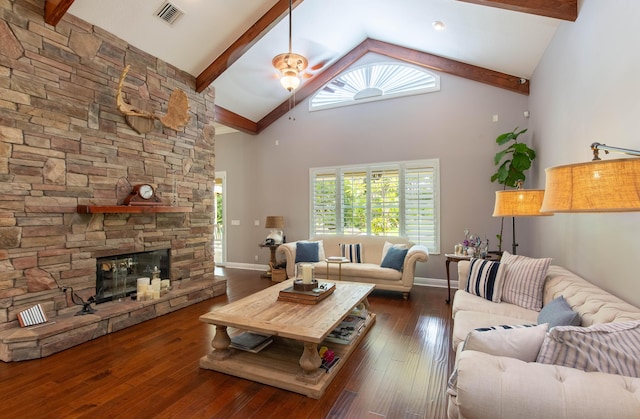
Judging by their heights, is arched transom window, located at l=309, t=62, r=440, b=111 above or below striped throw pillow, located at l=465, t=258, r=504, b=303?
above

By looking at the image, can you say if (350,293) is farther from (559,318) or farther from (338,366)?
(559,318)

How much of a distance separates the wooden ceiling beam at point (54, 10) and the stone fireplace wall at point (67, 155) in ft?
0.20

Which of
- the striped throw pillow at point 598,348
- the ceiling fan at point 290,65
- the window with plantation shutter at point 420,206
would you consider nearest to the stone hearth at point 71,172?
the ceiling fan at point 290,65

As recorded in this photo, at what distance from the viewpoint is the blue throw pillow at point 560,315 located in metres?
1.78

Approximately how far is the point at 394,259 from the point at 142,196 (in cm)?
359

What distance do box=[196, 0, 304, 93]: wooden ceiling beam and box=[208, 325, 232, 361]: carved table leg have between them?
371 centimetres

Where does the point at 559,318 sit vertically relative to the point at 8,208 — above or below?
below

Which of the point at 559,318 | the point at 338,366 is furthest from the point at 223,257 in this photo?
the point at 559,318

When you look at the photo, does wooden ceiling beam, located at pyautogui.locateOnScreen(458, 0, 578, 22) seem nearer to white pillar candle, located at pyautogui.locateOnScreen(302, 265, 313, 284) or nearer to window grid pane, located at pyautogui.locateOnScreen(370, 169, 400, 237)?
window grid pane, located at pyautogui.locateOnScreen(370, 169, 400, 237)

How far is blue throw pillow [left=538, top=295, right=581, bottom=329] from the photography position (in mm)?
1784

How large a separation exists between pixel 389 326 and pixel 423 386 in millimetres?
1188

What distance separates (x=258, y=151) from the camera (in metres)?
6.79

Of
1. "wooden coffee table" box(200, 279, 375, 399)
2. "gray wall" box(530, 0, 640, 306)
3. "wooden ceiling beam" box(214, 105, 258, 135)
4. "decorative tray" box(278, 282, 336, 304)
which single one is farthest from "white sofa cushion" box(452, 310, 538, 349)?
"wooden ceiling beam" box(214, 105, 258, 135)

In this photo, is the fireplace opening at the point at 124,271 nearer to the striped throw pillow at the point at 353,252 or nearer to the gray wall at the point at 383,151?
the gray wall at the point at 383,151
